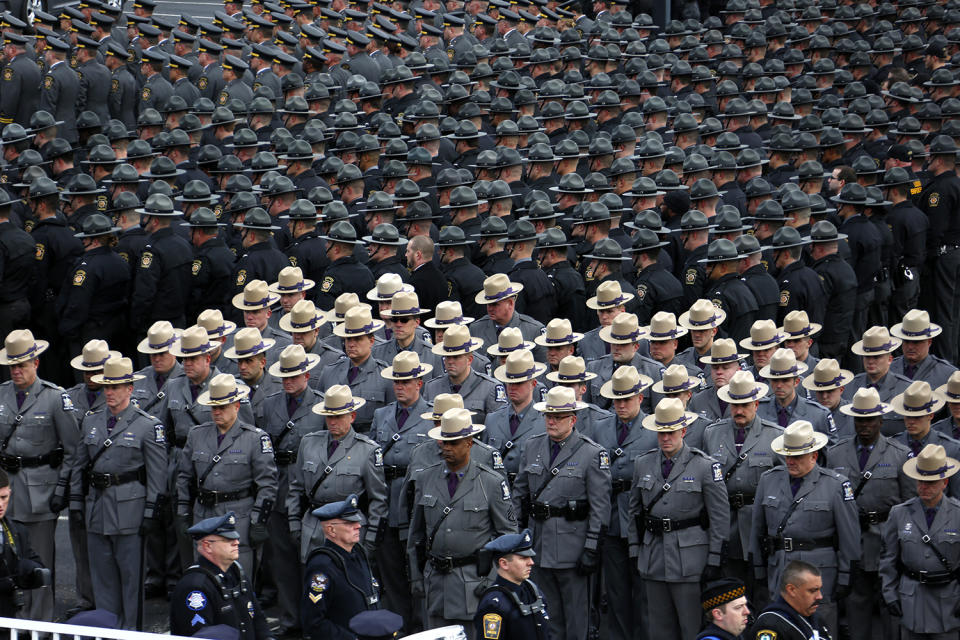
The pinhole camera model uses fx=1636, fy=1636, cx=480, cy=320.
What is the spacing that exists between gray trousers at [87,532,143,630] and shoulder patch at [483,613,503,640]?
4033 mm

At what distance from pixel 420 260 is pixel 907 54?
13.7m

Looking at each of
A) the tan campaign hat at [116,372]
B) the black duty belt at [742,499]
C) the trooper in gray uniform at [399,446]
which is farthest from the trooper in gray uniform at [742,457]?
the tan campaign hat at [116,372]

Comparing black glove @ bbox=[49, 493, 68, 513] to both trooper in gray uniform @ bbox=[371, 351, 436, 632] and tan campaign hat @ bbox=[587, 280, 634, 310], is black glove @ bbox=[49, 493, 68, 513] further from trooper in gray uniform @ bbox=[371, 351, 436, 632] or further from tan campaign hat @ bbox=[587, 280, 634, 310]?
tan campaign hat @ bbox=[587, 280, 634, 310]

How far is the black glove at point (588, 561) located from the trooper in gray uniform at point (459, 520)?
590 mm

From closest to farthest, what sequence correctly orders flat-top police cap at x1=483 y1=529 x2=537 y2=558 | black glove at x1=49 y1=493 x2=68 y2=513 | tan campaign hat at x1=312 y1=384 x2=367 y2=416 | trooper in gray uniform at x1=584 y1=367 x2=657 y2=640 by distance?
flat-top police cap at x1=483 y1=529 x2=537 y2=558 < tan campaign hat at x1=312 y1=384 x2=367 y2=416 < trooper in gray uniform at x1=584 y1=367 x2=657 y2=640 < black glove at x1=49 y1=493 x2=68 y2=513

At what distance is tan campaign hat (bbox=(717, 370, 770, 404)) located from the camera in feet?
39.1

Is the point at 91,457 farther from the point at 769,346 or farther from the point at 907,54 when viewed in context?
the point at 907,54

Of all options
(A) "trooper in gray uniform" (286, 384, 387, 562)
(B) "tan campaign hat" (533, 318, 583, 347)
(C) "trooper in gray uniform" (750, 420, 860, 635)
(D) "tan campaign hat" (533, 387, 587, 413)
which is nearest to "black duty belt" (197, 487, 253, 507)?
(A) "trooper in gray uniform" (286, 384, 387, 562)

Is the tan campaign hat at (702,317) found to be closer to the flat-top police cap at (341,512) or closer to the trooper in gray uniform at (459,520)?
the trooper in gray uniform at (459,520)

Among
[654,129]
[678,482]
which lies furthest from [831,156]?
[678,482]

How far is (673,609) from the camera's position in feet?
38.4

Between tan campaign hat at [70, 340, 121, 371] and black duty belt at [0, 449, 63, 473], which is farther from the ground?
tan campaign hat at [70, 340, 121, 371]

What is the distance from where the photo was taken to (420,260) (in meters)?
16.0

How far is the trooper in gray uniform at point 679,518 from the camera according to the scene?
449 inches
